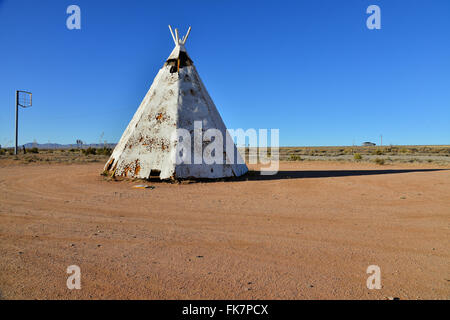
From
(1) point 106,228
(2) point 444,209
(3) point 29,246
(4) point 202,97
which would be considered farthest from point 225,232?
(4) point 202,97

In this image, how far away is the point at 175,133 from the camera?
29.4 ft

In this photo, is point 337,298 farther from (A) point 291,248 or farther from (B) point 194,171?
(B) point 194,171

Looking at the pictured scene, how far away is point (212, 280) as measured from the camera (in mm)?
2383

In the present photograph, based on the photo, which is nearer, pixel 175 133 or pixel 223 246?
pixel 223 246

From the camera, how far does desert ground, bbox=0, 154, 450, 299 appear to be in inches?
88.7

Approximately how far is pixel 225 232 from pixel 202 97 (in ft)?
24.0

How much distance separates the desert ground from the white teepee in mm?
2520

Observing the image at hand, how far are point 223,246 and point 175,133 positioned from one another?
6222 mm

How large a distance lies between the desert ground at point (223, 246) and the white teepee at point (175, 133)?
2520 mm

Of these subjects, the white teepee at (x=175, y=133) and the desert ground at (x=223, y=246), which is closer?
the desert ground at (x=223, y=246)

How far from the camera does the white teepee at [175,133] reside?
874cm

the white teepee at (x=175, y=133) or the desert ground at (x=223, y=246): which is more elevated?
the white teepee at (x=175, y=133)

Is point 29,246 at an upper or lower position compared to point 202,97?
lower

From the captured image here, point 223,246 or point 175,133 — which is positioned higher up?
point 175,133
